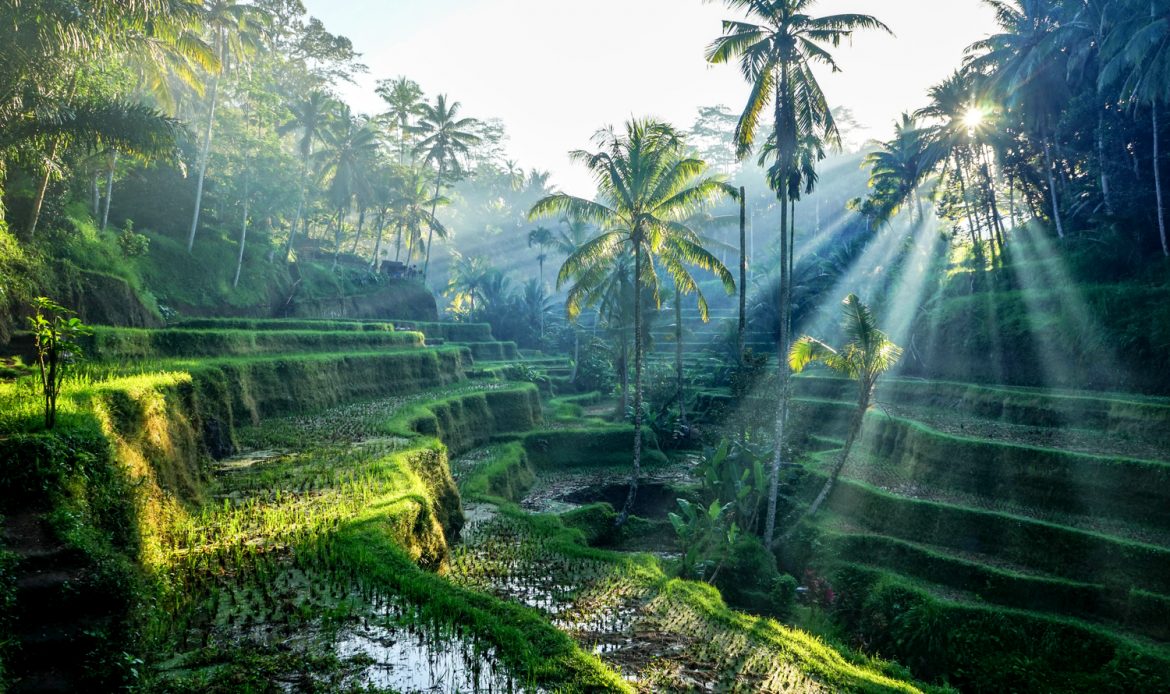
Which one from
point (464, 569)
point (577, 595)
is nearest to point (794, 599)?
point (577, 595)

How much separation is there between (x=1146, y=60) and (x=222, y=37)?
3821cm

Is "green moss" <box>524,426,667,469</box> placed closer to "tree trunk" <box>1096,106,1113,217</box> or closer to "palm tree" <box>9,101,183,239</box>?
"palm tree" <box>9,101,183,239</box>

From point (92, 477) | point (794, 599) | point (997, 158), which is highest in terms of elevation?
point (997, 158)

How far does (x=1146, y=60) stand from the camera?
2066 cm

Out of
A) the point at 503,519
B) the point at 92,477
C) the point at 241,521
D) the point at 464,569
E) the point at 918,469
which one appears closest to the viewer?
the point at 92,477

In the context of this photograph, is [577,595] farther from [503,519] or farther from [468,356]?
[468,356]

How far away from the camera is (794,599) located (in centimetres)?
1395

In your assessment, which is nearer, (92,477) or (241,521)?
(92,477)

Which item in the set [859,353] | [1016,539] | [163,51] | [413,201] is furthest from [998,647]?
[413,201]

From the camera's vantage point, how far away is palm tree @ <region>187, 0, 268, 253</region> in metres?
26.6

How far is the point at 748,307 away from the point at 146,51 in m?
31.9

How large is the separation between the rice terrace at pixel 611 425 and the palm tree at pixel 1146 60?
157mm

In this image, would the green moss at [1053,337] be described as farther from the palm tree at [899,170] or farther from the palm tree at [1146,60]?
the palm tree at [899,170]

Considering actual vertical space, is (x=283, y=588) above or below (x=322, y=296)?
below
